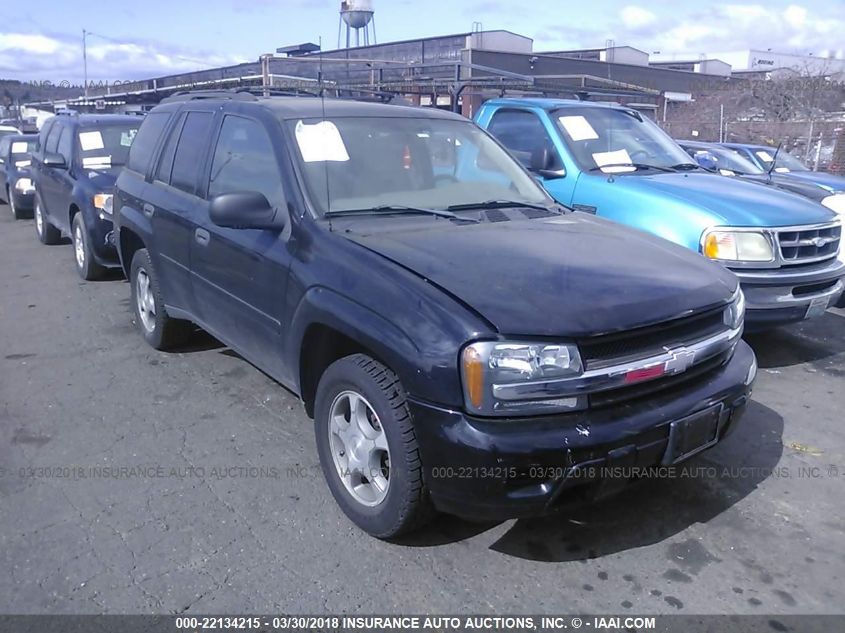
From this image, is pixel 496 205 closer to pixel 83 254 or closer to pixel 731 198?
A: pixel 731 198

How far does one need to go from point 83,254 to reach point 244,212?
5315 millimetres

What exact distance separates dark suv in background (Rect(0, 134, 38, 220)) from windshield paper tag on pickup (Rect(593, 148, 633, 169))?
10453mm

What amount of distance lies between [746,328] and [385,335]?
10.7ft

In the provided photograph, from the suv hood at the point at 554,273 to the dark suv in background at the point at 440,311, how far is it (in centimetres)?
1

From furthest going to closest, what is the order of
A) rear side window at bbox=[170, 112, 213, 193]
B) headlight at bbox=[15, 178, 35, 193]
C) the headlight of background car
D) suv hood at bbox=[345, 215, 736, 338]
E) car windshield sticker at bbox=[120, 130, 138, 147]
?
headlight at bbox=[15, 178, 35, 193] → car windshield sticker at bbox=[120, 130, 138, 147] → the headlight of background car → rear side window at bbox=[170, 112, 213, 193] → suv hood at bbox=[345, 215, 736, 338]

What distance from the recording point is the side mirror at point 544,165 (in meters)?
5.92

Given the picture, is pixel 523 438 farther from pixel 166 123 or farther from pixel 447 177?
pixel 166 123

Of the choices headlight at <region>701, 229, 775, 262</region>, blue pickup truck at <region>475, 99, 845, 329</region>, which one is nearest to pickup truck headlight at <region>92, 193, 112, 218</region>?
blue pickup truck at <region>475, 99, 845, 329</region>

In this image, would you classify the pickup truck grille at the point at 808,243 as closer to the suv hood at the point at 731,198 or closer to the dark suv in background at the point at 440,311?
the suv hood at the point at 731,198

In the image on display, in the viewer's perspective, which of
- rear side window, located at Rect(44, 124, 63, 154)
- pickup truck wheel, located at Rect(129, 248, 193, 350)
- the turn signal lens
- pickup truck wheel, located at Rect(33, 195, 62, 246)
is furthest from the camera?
pickup truck wheel, located at Rect(33, 195, 62, 246)

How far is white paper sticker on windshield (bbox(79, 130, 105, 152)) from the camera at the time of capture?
8242mm

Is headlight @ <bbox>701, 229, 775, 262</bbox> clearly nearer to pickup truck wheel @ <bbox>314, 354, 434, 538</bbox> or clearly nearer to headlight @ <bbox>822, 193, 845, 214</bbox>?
headlight @ <bbox>822, 193, 845, 214</bbox>

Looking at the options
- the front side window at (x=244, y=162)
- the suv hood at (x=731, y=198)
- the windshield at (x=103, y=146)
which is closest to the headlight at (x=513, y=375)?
the front side window at (x=244, y=162)

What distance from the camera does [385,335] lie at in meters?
2.78
